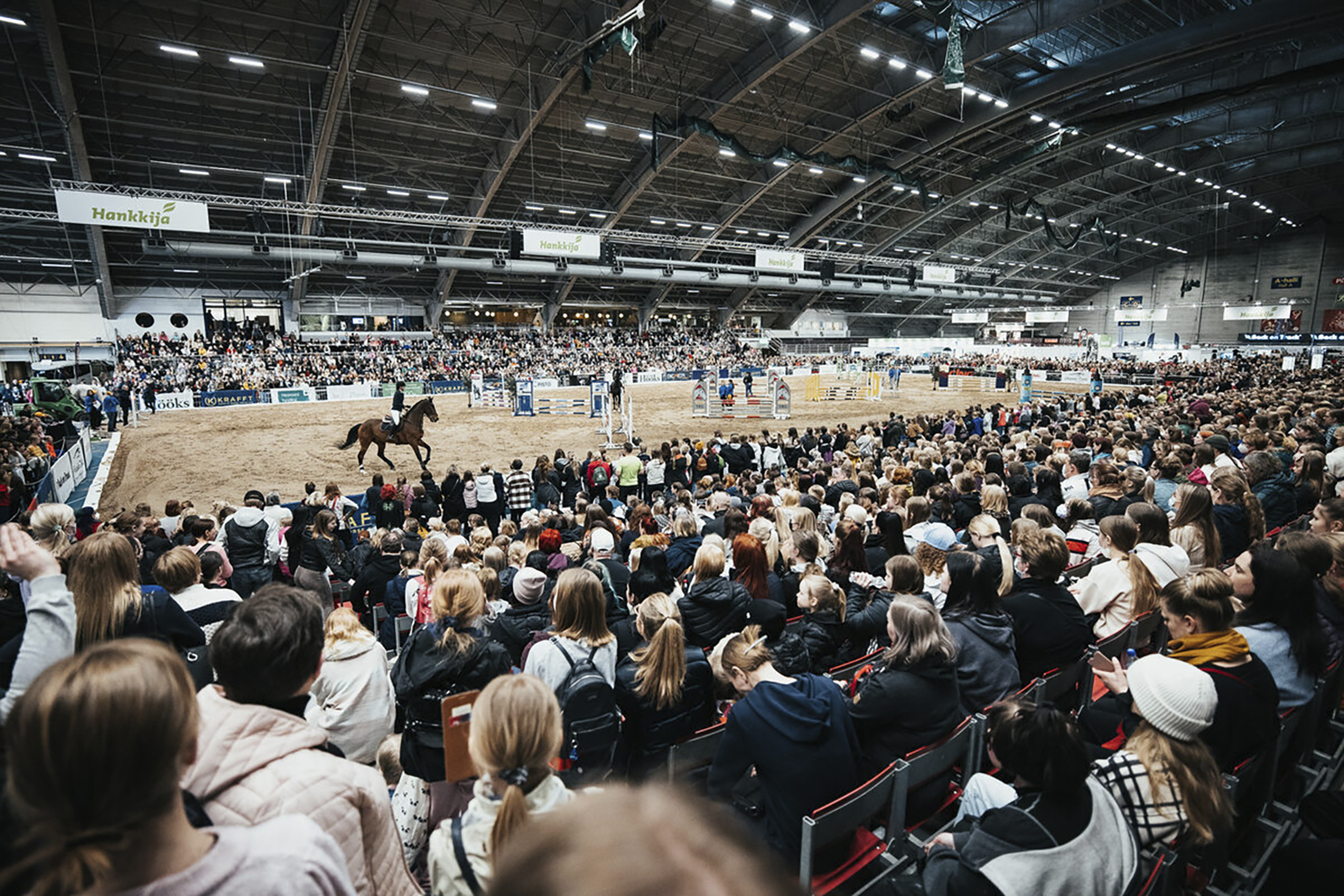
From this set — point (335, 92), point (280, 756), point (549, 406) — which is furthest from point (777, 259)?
point (280, 756)

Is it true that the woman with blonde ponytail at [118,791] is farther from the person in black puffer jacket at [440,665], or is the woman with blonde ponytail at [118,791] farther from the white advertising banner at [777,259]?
the white advertising banner at [777,259]

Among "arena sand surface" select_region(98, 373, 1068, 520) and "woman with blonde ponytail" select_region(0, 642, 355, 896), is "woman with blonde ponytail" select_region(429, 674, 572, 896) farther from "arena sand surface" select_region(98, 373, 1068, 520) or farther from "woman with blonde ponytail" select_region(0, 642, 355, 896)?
"arena sand surface" select_region(98, 373, 1068, 520)

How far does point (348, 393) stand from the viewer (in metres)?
31.4

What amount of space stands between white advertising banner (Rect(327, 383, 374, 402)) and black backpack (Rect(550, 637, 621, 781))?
32000mm

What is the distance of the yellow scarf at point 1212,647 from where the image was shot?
2.68 m

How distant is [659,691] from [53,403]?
84.8 ft

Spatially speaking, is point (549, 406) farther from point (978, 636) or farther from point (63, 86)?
point (978, 636)

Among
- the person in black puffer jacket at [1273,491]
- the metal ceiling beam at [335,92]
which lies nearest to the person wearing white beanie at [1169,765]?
the person in black puffer jacket at [1273,491]

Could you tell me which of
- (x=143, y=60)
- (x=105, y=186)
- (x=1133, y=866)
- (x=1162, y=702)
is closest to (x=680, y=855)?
(x=1133, y=866)

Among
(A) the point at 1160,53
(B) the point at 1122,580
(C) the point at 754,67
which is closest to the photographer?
(B) the point at 1122,580

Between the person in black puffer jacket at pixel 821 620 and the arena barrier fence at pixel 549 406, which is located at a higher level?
the arena barrier fence at pixel 549 406

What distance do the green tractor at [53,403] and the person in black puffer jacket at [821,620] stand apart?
23.4 metres

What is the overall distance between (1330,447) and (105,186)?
95.2 feet

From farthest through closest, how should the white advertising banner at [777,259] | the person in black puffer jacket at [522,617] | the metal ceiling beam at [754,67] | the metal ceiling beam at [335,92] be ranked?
the white advertising banner at [777,259], the metal ceiling beam at [754,67], the metal ceiling beam at [335,92], the person in black puffer jacket at [522,617]
